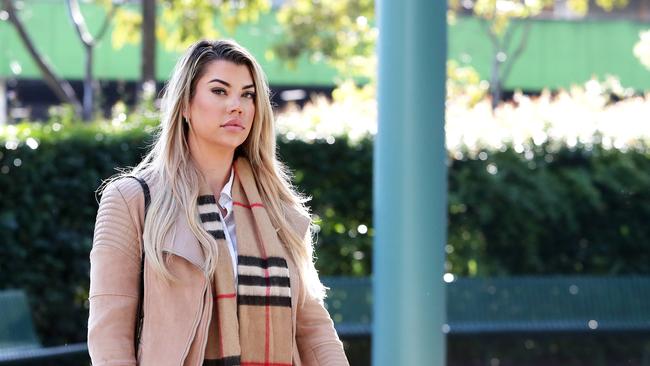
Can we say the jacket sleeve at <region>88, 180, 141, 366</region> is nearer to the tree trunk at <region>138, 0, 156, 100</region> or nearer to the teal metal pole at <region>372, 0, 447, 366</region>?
the teal metal pole at <region>372, 0, 447, 366</region>

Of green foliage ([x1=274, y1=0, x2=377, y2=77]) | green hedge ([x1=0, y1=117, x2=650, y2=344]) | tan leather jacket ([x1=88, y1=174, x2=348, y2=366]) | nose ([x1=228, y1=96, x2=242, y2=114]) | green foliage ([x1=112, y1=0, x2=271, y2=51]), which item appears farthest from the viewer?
green foliage ([x1=274, y1=0, x2=377, y2=77])

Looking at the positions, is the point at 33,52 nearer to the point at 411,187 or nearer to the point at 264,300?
the point at 411,187

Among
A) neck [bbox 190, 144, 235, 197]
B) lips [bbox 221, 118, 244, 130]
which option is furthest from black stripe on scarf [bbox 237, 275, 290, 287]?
lips [bbox 221, 118, 244, 130]

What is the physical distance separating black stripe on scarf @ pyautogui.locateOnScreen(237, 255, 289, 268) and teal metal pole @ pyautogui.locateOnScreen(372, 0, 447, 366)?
1.53 meters

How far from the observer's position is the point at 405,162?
478 cm

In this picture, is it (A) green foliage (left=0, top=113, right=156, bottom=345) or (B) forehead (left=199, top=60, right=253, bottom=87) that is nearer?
(B) forehead (left=199, top=60, right=253, bottom=87)

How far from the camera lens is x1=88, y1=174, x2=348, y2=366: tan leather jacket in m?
3.00

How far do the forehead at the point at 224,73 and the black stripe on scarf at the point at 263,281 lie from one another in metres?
0.53

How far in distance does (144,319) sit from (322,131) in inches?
290

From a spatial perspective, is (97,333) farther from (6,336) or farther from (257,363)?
(6,336)

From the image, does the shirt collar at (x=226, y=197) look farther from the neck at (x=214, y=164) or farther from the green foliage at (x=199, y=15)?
the green foliage at (x=199, y=15)

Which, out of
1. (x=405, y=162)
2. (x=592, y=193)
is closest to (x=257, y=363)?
(x=405, y=162)

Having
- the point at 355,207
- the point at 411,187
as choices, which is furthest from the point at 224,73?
the point at 355,207

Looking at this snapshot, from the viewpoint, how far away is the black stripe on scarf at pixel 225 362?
3035 millimetres
